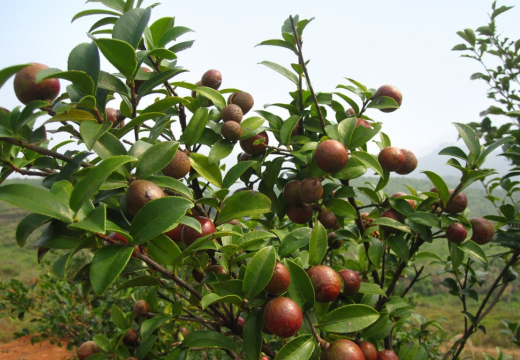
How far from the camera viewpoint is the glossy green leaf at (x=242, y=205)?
0.90 m

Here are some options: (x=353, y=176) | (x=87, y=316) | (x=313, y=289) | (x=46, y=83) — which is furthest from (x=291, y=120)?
(x=87, y=316)

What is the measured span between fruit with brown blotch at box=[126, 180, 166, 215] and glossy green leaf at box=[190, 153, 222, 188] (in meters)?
0.27

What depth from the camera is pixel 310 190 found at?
107 cm

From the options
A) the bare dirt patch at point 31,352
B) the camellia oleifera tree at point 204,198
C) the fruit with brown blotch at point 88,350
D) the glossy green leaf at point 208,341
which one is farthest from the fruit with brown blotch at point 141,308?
the bare dirt patch at point 31,352

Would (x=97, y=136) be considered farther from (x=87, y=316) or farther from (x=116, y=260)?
(x=87, y=316)

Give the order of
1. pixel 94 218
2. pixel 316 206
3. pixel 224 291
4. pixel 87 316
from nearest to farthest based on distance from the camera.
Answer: pixel 94 218 → pixel 224 291 → pixel 316 206 → pixel 87 316

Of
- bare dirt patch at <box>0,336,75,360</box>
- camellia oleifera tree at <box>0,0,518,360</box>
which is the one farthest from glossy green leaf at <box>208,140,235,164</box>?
bare dirt patch at <box>0,336,75,360</box>

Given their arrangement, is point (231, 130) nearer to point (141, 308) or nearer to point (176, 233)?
point (176, 233)

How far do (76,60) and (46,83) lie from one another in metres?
0.11

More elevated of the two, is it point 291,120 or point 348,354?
point 291,120

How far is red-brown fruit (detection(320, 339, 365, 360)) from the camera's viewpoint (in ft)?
2.49

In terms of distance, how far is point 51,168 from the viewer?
99cm

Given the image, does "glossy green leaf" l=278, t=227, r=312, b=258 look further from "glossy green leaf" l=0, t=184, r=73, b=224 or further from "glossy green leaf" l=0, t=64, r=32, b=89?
"glossy green leaf" l=0, t=64, r=32, b=89

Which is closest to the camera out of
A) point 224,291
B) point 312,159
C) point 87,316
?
point 224,291
